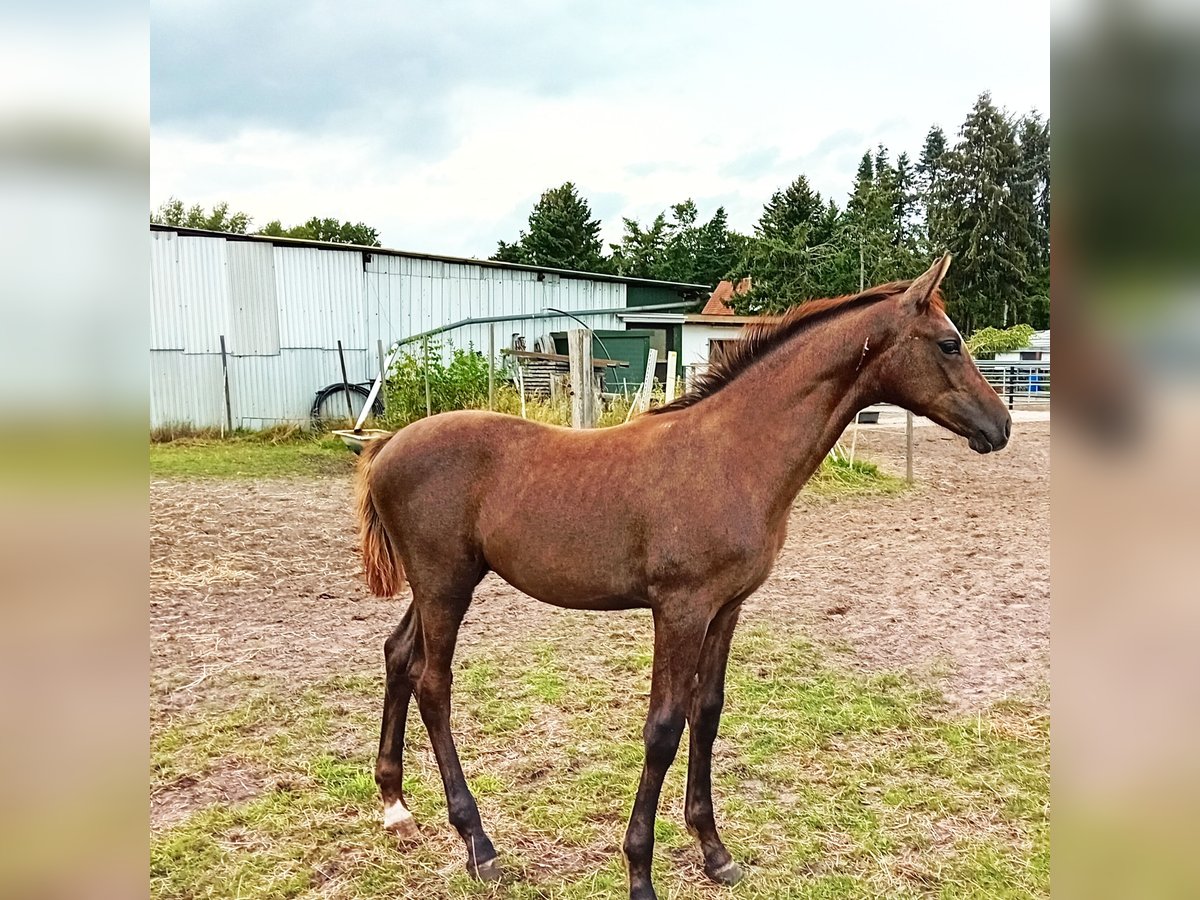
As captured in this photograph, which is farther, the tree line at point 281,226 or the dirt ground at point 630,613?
the tree line at point 281,226

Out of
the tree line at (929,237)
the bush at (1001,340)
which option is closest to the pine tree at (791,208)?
the tree line at (929,237)

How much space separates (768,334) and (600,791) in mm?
2102

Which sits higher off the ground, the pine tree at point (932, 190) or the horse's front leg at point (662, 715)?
the pine tree at point (932, 190)

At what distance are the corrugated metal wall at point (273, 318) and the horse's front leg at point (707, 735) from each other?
12822 millimetres

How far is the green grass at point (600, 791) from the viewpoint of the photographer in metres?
2.72

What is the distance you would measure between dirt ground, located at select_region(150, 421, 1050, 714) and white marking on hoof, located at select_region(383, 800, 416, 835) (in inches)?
70.6

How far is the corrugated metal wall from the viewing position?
14.3 m

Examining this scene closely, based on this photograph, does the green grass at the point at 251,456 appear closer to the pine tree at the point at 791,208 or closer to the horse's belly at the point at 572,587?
the horse's belly at the point at 572,587

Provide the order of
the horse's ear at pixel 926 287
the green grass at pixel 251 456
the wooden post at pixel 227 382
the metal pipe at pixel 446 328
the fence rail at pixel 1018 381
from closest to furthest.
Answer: the horse's ear at pixel 926 287 → the metal pipe at pixel 446 328 → the green grass at pixel 251 456 → the wooden post at pixel 227 382 → the fence rail at pixel 1018 381

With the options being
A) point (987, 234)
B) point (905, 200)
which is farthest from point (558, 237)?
point (987, 234)

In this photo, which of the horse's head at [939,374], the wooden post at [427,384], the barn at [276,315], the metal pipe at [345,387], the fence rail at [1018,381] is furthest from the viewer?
the fence rail at [1018,381]

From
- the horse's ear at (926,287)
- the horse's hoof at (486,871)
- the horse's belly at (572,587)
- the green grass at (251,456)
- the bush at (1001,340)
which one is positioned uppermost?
the bush at (1001,340)
